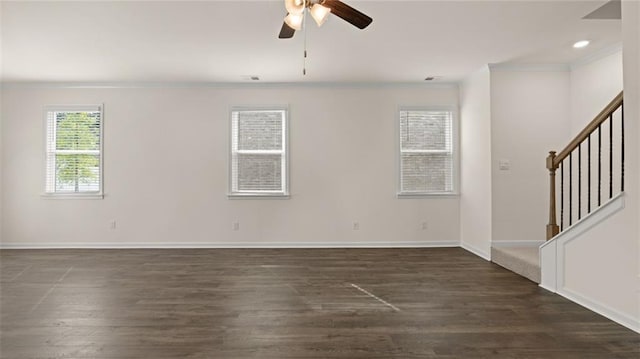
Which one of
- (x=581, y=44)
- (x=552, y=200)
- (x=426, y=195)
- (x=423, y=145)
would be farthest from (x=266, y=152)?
(x=581, y=44)

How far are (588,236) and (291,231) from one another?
4.01 meters

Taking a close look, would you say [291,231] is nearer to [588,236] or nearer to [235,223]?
[235,223]

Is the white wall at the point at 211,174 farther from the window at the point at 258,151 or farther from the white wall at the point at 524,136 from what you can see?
the white wall at the point at 524,136

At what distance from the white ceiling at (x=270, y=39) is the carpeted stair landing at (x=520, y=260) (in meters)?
2.38

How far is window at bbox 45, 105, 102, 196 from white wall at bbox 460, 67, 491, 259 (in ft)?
18.7

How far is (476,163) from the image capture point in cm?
562

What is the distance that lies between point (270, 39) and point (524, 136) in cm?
351

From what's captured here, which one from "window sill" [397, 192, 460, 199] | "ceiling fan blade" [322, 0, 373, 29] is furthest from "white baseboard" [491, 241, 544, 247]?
"ceiling fan blade" [322, 0, 373, 29]

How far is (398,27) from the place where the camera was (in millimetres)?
3816

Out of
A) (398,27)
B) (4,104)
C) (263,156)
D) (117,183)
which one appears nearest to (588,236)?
(398,27)

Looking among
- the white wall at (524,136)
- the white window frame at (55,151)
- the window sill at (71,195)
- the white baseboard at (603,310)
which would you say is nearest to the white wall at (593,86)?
the white wall at (524,136)

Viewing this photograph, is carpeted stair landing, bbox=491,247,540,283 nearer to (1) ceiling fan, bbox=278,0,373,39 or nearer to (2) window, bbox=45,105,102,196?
(1) ceiling fan, bbox=278,0,373,39

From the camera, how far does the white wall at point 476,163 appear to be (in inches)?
208

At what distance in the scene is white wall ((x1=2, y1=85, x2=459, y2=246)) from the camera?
612cm
